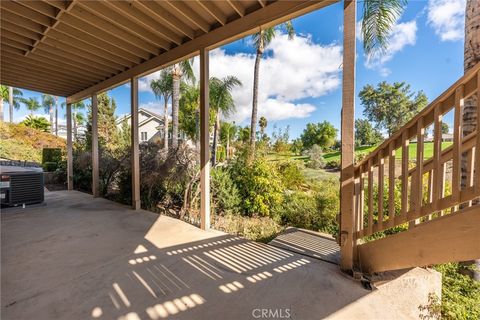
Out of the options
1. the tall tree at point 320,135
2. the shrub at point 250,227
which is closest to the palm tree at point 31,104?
the tall tree at point 320,135

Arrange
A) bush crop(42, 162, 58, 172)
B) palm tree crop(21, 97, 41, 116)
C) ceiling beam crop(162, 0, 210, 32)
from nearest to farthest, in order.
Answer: ceiling beam crop(162, 0, 210, 32) → bush crop(42, 162, 58, 172) → palm tree crop(21, 97, 41, 116)

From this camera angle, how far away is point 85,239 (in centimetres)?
308

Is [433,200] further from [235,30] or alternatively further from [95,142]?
[95,142]

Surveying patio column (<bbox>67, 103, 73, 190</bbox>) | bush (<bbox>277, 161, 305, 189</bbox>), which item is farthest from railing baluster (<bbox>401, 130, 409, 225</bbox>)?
patio column (<bbox>67, 103, 73, 190</bbox>)

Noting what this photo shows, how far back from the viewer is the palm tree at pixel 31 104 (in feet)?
85.9

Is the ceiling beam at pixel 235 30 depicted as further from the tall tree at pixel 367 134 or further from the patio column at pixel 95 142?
the tall tree at pixel 367 134

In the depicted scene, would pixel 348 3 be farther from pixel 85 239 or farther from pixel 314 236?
pixel 85 239

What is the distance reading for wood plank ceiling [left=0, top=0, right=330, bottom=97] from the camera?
105 inches

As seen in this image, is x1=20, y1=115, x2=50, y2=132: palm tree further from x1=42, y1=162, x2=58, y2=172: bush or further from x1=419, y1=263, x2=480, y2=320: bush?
x1=419, y1=263, x2=480, y2=320: bush

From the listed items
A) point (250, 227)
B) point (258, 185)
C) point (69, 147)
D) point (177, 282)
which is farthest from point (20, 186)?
point (258, 185)

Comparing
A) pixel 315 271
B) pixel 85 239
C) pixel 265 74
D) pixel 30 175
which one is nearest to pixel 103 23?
pixel 85 239

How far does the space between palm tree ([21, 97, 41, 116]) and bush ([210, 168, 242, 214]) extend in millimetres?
33520

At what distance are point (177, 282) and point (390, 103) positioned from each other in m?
10.00

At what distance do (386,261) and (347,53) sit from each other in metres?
2.00
